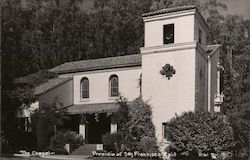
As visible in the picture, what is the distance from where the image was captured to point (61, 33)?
5009 cm

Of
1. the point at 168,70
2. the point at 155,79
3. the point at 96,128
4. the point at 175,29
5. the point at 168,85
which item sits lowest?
the point at 96,128

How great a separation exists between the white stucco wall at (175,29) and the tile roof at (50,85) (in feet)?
28.8

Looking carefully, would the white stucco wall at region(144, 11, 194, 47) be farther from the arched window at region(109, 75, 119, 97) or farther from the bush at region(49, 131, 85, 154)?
the bush at region(49, 131, 85, 154)

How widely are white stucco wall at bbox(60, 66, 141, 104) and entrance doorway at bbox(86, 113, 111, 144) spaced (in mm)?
1577

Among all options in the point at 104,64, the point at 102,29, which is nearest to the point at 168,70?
the point at 104,64

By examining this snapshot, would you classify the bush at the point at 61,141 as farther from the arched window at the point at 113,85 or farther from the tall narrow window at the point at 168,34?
the tall narrow window at the point at 168,34

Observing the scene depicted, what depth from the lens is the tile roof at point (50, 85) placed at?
31.0m

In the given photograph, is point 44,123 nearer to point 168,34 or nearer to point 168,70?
point 168,70

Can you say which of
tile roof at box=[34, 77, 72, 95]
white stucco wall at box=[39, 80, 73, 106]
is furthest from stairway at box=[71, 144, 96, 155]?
tile roof at box=[34, 77, 72, 95]

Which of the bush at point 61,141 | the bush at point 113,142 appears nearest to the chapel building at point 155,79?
the bush at point 61,141

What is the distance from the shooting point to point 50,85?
32406mm

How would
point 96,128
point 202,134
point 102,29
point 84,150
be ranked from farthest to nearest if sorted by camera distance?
point 102,29 < point 96,128 < point 84,150 < point 202,134

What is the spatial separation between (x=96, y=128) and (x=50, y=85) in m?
5.24

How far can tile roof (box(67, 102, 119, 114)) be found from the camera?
29984 mm
